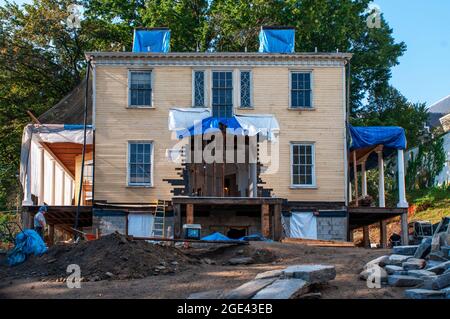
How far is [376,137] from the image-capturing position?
26547 mm

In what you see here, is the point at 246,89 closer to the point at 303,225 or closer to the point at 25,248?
the point at 303,225

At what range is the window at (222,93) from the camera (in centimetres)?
2677

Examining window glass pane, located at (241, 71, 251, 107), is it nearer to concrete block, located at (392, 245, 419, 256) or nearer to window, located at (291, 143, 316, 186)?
window, located at (291, 143, 316, 186)

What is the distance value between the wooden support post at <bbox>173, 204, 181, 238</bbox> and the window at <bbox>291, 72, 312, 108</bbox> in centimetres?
640

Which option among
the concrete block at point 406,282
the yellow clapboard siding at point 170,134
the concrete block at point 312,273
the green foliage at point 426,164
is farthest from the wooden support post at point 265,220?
the green foliage at point 426,164

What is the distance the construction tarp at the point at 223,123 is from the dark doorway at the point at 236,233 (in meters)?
3.81

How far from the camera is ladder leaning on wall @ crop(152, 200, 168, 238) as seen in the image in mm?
25422

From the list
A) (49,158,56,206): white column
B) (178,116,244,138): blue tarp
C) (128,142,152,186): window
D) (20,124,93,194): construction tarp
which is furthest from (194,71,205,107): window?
(49,158,56,206): white column

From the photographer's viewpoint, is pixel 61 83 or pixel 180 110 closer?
pixel 180 110

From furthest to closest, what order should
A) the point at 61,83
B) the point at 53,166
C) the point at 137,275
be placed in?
the point at 61,83 < the point at 53,166 < the point at 137,275

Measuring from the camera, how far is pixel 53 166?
30.0 m
